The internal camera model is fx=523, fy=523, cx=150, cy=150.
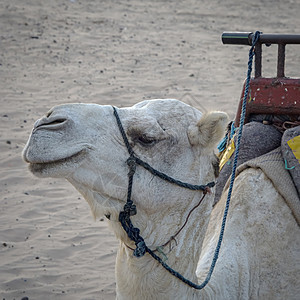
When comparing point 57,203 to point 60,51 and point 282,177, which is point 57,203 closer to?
point 282,177

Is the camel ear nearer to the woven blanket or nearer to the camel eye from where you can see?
the camel eye

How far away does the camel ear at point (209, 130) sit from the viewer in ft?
7.57

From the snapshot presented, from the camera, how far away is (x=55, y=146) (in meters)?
2.06

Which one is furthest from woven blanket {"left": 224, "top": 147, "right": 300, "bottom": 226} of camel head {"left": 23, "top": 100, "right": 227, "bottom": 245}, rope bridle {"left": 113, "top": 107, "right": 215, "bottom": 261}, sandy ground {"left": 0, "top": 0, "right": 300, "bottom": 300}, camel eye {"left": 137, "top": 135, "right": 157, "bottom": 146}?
camel eye {"left": 137, "top": 135, "right": 157, "bottom": 146}

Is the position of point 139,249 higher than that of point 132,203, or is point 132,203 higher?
point 132,203

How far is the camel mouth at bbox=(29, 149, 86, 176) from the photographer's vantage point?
208 cm

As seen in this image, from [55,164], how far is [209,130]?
704mm

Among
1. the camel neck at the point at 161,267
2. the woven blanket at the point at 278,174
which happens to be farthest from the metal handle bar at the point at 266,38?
the camel neck at the point at 161,267

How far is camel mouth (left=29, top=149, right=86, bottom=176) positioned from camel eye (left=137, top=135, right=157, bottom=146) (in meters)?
0.28

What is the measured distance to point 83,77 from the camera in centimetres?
968

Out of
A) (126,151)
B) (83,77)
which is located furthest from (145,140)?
(83,77)

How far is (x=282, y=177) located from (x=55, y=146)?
4.65ft

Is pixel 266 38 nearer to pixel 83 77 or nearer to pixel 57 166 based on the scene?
pixel 57 166

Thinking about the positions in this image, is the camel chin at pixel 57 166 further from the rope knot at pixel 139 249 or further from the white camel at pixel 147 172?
the rope knot at pixel 139 249
